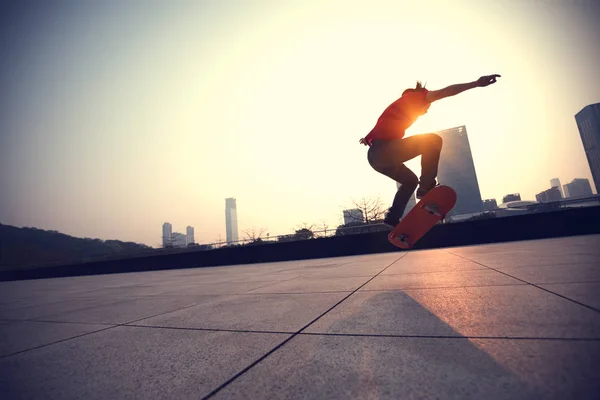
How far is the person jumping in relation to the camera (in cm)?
358

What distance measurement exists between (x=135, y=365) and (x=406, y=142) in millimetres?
3626

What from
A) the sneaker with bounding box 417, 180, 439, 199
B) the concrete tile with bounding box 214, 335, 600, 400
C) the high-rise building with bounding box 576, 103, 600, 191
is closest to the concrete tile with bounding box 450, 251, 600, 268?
the sneaker with bounding box 417, 180, 439, 199

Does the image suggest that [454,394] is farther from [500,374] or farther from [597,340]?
[597,340]

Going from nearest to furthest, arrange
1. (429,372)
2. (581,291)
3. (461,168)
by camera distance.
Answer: (429,372) → (581,291) → (461,168)

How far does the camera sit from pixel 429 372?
0.85 meters

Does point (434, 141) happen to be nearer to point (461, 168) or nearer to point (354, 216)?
point (354, 216)

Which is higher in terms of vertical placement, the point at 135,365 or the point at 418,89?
the point at 418,89

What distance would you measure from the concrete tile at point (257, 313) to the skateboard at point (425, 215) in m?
2.15

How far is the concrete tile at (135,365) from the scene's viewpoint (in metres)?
0.96

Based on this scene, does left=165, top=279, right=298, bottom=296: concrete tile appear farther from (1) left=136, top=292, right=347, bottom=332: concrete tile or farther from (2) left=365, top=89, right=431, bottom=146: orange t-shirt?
(2) left=365, top=89, right=431, bottom=146: orange t-shirt

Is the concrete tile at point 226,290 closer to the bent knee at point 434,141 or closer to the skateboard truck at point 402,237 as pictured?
the skateboard truck at point 402,237

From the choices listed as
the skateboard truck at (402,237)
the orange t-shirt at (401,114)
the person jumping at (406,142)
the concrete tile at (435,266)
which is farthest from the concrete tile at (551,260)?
the orange t-shirt at (401,114)

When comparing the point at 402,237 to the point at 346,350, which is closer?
the point at 346,350

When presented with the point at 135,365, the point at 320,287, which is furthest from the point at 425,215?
the point at 135,365
